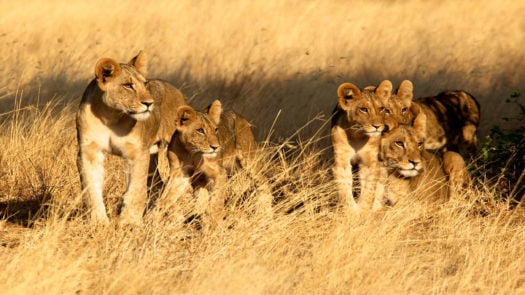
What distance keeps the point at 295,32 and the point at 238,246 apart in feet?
32.8

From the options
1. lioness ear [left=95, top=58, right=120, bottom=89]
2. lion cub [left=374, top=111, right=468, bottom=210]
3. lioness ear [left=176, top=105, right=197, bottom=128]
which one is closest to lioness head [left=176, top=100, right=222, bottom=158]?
lioness ear [left=176, top=105, right=197, bottom=128]

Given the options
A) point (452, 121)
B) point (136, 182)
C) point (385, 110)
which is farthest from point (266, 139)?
point (136, 182)

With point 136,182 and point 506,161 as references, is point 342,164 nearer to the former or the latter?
point 136,182

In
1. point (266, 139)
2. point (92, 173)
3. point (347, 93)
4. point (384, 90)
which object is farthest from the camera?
point (266, 139)

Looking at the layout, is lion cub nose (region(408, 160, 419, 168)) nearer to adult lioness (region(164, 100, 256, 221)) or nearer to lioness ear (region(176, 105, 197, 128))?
adult lioness (region(164, 100, 256, 221))

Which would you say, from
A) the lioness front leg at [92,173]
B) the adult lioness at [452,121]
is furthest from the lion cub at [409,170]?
the lioness front leg at [92,173]

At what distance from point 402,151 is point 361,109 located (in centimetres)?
54

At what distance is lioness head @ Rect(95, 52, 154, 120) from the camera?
9000mm

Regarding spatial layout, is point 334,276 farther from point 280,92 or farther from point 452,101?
point 280,92

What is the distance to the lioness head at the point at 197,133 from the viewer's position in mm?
9633

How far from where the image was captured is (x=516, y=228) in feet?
29.2

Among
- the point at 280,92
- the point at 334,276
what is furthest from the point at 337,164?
the point at 280,92

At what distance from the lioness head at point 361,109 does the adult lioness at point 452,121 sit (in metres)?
1.98

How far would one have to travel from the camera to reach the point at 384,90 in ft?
35.9
